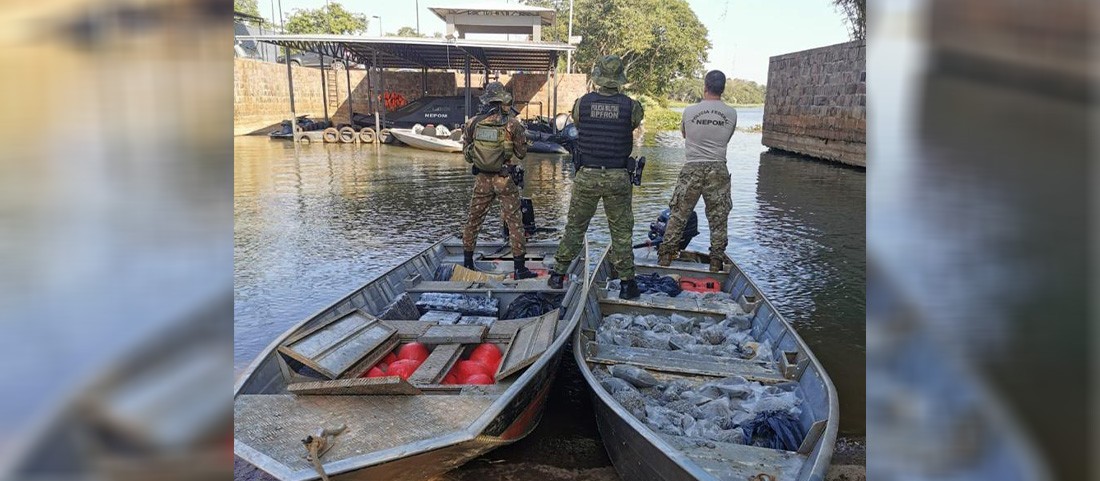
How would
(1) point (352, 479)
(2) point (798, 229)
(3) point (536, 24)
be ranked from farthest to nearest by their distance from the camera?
1. (3) point (536, 24)
2. (2) point (798, 229)
3. (1) point (352, 479)

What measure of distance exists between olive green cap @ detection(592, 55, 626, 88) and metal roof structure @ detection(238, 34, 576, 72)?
1924 centimetres

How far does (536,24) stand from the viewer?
3069 cm

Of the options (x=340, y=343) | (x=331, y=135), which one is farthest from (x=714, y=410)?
(x=331, y=135)

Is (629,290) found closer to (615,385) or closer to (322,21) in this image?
(615,385)

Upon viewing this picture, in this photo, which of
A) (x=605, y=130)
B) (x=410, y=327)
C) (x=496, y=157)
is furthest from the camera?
(x=496, y=157)

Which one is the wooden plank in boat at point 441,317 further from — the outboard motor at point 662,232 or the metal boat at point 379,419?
the outboard motor at point 662,232

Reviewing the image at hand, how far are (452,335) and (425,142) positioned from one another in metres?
21.3

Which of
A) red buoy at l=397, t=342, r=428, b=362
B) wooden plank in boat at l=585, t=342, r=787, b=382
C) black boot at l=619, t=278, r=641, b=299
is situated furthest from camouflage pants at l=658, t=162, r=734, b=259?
red buoy at l=397, t=342, r=428, b=362

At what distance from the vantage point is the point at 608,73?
6.07 metres

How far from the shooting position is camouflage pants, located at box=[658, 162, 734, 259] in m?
7.07

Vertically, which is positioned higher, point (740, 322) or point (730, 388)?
point (740, 322)
